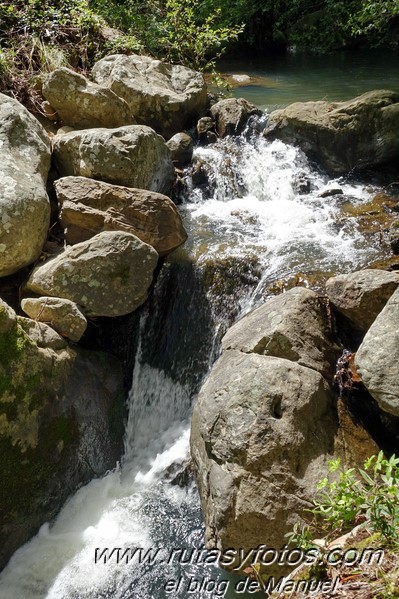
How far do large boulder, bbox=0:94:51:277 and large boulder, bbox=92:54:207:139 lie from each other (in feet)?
10.0

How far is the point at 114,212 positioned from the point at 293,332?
2.60 metres

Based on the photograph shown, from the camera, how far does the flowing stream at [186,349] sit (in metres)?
4.11

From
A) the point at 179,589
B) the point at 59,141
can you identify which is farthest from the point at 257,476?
the point at 59,141

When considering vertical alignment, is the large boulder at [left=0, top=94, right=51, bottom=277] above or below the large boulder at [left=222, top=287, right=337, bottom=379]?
above

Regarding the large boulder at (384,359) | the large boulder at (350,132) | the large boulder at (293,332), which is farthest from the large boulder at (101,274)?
the large boulder at (350,132)

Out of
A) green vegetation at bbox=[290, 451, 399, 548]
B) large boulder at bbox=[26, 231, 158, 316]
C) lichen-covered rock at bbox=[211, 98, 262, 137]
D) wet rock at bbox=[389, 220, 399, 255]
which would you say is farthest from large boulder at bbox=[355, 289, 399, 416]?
lichen-covered rock at bbox=[211, 98, 262, 137]

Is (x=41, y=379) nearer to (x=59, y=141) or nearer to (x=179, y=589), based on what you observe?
(x=179, y=589)

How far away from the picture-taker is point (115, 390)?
17.6 ft

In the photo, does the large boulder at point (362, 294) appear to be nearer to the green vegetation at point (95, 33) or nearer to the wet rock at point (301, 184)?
the wet rock at point (301, 184)

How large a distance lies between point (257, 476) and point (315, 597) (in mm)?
1564

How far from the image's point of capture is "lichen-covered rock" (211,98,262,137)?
9.27 m

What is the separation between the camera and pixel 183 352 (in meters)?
5.64

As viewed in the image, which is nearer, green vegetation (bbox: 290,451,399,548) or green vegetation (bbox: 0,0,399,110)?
green vegetation (bbox: 290,451,399,548)

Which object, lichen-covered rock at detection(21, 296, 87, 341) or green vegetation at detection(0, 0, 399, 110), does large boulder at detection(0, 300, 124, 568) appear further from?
green vegetation at detection(0, 0, 399, 110)
